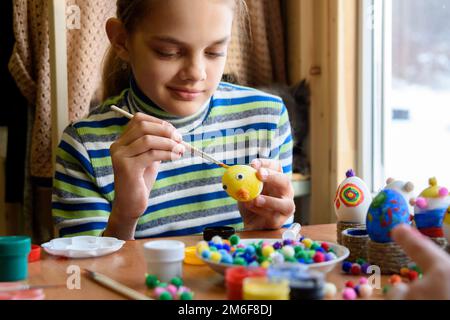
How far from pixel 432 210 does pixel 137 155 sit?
0.53 meters

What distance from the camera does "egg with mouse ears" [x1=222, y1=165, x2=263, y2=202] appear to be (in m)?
1.00

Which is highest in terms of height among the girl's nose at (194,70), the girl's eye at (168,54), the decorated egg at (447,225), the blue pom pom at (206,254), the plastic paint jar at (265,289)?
the girl's eye at (168,54)

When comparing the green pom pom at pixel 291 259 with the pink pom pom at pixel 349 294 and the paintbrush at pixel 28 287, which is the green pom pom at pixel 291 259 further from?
the paintbrush at pixel 28 287

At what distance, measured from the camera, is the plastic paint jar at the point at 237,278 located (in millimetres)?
699

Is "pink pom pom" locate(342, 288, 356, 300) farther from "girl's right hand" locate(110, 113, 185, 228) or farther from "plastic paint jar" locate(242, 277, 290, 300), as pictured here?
"girl's right hand" locate(110, 113, 185, 228)

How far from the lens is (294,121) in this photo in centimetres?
207

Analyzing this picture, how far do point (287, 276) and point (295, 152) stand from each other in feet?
4.91

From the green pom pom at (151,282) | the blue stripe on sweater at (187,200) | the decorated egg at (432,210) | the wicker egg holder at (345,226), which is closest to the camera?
the green pom pom at (151,282)

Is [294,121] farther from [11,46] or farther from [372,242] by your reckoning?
[372,242]

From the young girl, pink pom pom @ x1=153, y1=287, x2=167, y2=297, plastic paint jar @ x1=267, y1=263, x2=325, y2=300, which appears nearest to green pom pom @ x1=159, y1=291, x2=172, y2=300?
pink pom pom @ x1=153, y1=287, x2=167, y2=297

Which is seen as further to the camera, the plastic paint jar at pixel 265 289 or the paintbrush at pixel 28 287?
the paintbrush at pixel 28 287

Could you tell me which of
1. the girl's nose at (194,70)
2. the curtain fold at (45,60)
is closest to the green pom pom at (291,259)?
the girl's nose at (194,70)

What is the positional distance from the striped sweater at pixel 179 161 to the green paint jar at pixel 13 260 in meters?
0.38

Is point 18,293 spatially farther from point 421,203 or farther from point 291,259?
point 421,203
